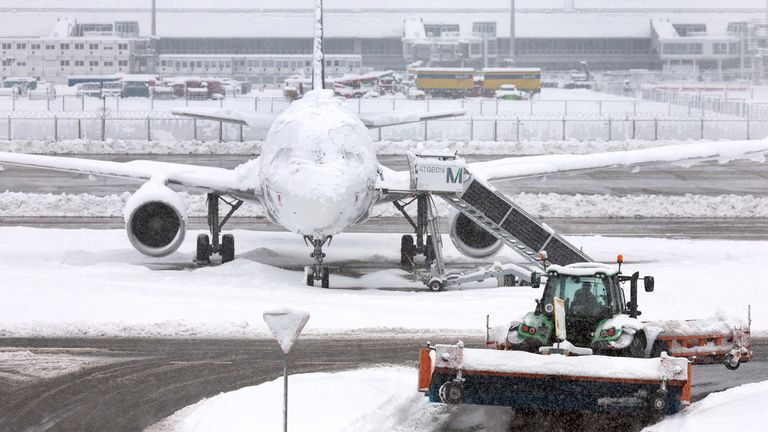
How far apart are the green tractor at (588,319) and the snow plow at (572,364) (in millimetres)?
14

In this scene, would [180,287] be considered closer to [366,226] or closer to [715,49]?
[366,226]

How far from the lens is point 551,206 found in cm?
4341

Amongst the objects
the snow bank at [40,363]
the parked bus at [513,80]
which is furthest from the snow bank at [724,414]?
the parked bus at [513,80]

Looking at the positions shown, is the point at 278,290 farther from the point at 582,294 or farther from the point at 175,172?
the point at 582,294

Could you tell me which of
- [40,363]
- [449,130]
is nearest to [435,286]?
[40,363]

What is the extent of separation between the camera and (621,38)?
6053 inches

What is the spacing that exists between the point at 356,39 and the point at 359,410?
13400 centimetres

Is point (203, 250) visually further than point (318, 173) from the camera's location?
Yes

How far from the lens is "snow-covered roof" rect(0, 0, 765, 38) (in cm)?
15100

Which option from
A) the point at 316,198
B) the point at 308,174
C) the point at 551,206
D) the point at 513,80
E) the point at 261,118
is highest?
the point at 513,80

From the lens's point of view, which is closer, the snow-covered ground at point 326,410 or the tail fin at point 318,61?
the snow-covered ground at point 326,410

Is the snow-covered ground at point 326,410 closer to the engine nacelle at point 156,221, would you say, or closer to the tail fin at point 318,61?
the engine nacelle at point 156,221

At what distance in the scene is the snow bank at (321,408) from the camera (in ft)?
55.6

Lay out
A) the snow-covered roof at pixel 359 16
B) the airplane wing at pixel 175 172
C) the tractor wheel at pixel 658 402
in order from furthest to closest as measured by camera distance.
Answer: the snow-covered roof at pixel 359 16 < the airplane wing at pixel 175 172 < the tractor wheel at pixel 658 402
